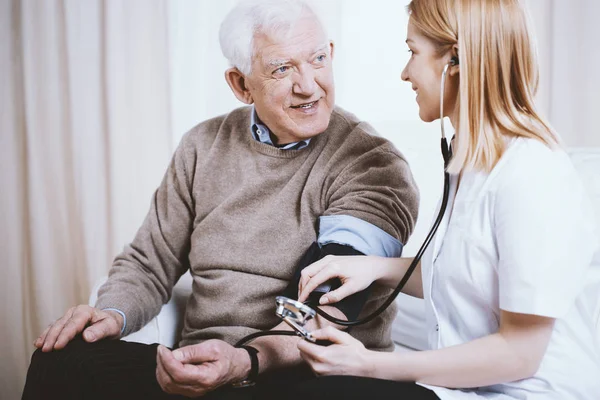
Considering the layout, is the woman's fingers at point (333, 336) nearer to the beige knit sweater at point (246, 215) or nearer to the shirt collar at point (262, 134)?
the beige knit sweater at point (246, 215)

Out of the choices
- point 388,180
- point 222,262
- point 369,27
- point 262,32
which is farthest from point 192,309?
point 369,27

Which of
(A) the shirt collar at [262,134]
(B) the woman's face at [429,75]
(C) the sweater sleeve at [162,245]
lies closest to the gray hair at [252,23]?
(A) the shirt collar at [262,134]

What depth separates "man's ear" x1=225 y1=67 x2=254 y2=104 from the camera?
5.30 feet

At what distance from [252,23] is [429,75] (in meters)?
0.53

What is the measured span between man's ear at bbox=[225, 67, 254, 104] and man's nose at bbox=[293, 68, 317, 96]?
0.16 metres

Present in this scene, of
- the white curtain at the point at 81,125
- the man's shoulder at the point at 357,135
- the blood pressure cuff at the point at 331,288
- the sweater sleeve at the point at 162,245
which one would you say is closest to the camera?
the blood pressure cuff at the point at 331,288

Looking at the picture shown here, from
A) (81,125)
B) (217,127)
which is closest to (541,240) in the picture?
(217,127)

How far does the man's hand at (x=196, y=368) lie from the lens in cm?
117

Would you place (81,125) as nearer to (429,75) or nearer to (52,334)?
(52,334)

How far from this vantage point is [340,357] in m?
1.06

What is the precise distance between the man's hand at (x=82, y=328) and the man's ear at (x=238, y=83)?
611mm

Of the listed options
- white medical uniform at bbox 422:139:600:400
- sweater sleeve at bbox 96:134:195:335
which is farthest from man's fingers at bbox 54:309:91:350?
white medical uniform at bbox 422:139:600:400

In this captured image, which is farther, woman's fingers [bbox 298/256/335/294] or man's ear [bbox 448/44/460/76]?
woman's fingers [bbox 298/256/335/294]

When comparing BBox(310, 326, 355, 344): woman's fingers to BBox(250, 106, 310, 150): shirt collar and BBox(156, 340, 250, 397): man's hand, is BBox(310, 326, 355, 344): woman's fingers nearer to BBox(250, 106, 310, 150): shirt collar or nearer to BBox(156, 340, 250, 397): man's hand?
BBox(156, 340, 250, 397): man's hand
